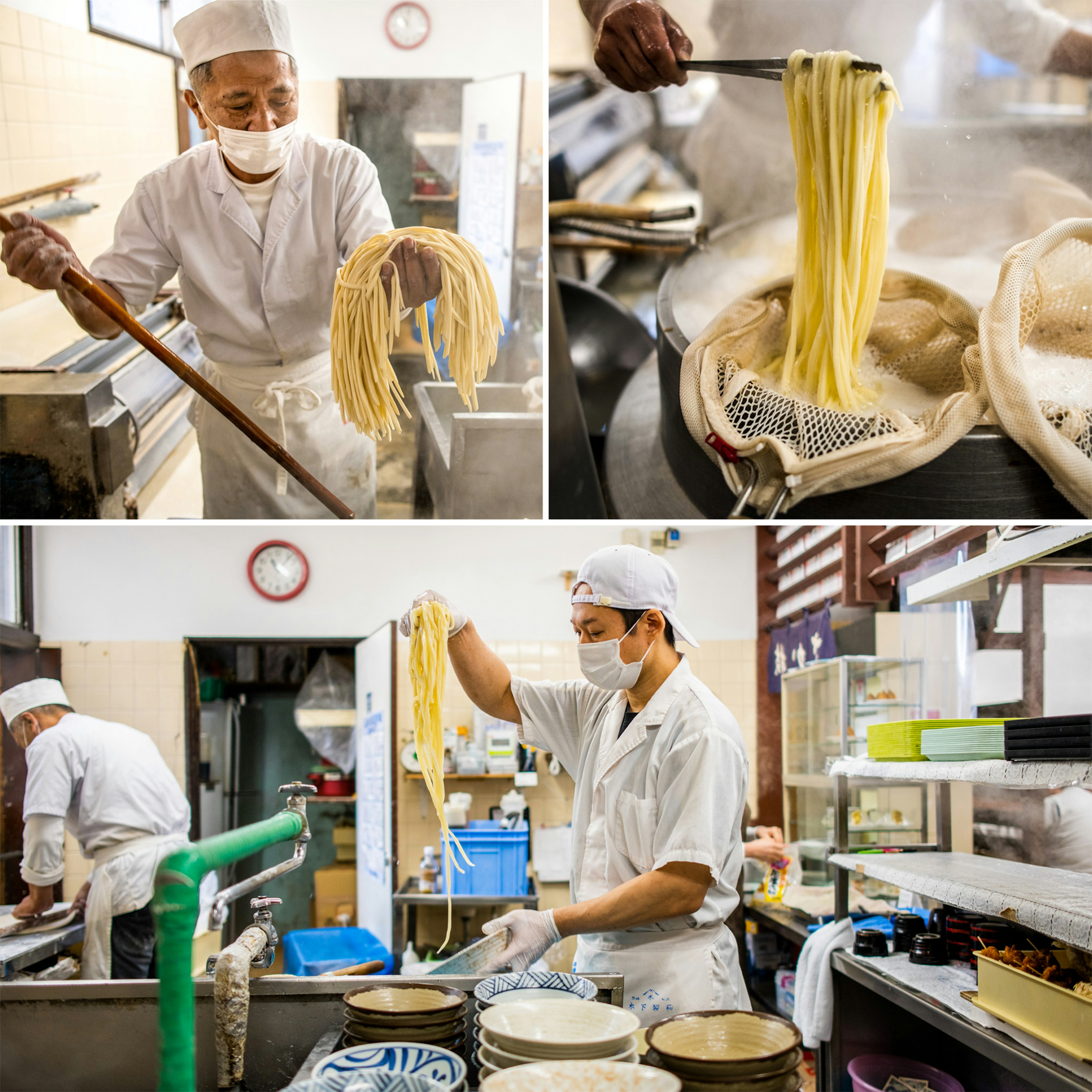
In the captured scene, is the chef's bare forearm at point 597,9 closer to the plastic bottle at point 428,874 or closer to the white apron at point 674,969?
the white apron at point 674,969

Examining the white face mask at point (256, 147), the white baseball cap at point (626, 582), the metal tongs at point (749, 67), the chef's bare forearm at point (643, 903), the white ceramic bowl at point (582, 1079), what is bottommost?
the chef's bare forearm at point (643, 903)

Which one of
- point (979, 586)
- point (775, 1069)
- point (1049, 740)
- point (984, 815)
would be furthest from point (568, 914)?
point (984, 815)

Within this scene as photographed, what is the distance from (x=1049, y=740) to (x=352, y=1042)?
48.4 inches

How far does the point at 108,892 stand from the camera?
3.32 m

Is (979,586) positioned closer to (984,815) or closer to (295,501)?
(984,815)

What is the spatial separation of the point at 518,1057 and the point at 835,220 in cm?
173

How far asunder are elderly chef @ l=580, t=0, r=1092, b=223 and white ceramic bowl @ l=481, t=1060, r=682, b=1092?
1758 mm

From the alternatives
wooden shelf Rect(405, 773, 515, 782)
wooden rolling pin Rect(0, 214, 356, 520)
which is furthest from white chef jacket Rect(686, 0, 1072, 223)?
wooden shelf Rect(405, 773, 515, 782)

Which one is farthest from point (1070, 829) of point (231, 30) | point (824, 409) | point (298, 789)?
point (231, 30)

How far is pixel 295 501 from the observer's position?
7.52ft

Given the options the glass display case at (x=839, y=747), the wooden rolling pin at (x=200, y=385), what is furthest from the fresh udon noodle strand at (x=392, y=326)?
the glass display case at (x=839, y=747)

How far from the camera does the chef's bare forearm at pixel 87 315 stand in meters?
2.11

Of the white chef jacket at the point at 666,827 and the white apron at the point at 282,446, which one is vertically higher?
the white apron at the point at 282,446

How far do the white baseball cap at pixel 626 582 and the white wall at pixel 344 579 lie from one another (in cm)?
22
